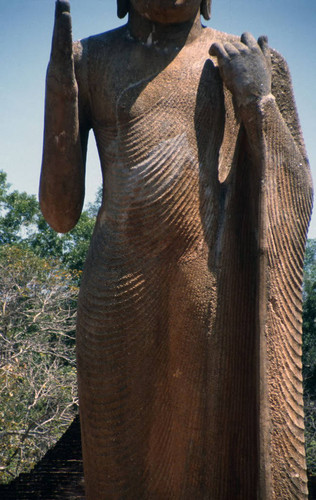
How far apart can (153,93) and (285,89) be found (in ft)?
2.37

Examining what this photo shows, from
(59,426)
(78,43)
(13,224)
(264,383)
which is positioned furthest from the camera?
(13,224)

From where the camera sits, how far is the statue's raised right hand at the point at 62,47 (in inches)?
120

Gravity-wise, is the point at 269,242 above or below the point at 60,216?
below

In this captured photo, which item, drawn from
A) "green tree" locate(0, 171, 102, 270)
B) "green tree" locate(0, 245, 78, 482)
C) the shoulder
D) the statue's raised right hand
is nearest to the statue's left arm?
the shoulder

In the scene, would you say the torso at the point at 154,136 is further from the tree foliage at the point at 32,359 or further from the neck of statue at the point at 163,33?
the tree foliage at the point at 32,359

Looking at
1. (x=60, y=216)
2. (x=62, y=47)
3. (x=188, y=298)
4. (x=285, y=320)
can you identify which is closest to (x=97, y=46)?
(x=62, y=47)

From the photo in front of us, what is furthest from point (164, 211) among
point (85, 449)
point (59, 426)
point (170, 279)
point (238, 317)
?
point (59, 426)

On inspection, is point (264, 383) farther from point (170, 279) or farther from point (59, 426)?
point (59, 426)

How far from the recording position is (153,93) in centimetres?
323

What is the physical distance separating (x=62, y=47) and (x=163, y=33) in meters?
0.61

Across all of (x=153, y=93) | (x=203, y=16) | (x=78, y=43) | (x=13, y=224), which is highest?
(x=13, y=224)

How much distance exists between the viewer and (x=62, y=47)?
10.1 ft

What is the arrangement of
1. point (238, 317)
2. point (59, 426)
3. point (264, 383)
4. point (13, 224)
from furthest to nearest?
point (13, 224)
point (59, 426)
point (238, 317)
point (264, 383)

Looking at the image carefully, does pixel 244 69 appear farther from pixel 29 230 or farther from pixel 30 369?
pixel 29 230
